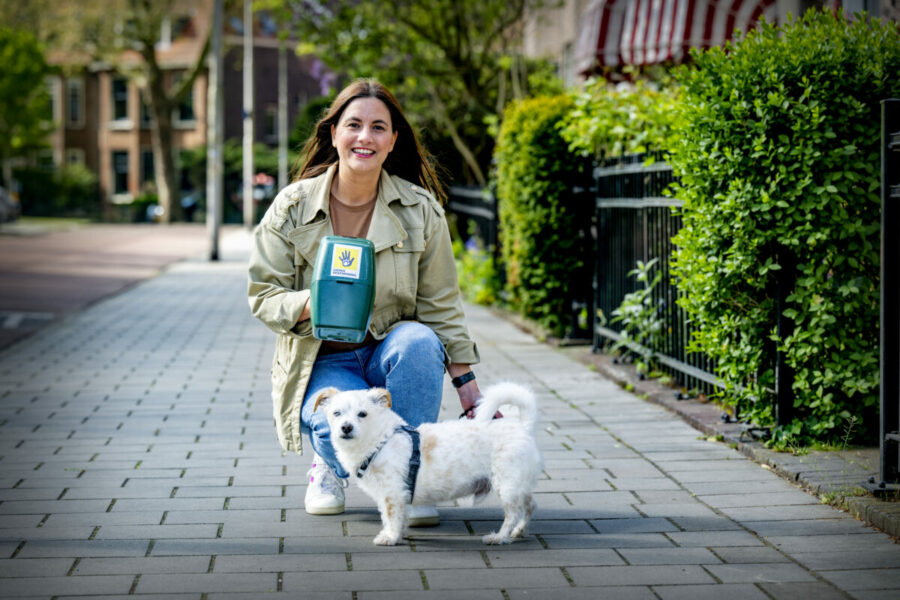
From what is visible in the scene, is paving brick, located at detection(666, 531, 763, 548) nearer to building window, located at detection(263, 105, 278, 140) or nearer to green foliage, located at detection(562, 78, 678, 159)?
green foliage, located at detection(562, 78, 678, 159)

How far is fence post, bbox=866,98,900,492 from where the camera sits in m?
4.64

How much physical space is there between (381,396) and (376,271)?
61 centimetres

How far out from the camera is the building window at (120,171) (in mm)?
59688

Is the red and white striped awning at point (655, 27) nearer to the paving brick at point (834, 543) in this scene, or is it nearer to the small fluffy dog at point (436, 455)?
the paving brick at point (834, 543)

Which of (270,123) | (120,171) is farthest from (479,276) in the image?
(120,171)

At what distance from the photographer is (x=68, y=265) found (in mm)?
22609

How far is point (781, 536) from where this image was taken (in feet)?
14.1

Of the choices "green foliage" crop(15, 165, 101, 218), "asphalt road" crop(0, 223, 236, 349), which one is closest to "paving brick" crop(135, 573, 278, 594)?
"asphalt road" crop(0, 223, 236, 349)

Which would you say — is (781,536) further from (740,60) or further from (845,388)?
(740,60)

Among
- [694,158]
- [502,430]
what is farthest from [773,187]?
[502,430]

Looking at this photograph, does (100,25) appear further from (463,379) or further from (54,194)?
(463,379)

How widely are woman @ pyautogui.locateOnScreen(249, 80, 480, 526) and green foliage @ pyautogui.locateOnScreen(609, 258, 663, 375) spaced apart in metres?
3.39

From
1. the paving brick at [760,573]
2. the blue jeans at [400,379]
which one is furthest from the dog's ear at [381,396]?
the paving brick at [760,573]

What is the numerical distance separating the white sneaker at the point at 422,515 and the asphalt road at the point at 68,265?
23.6ft
